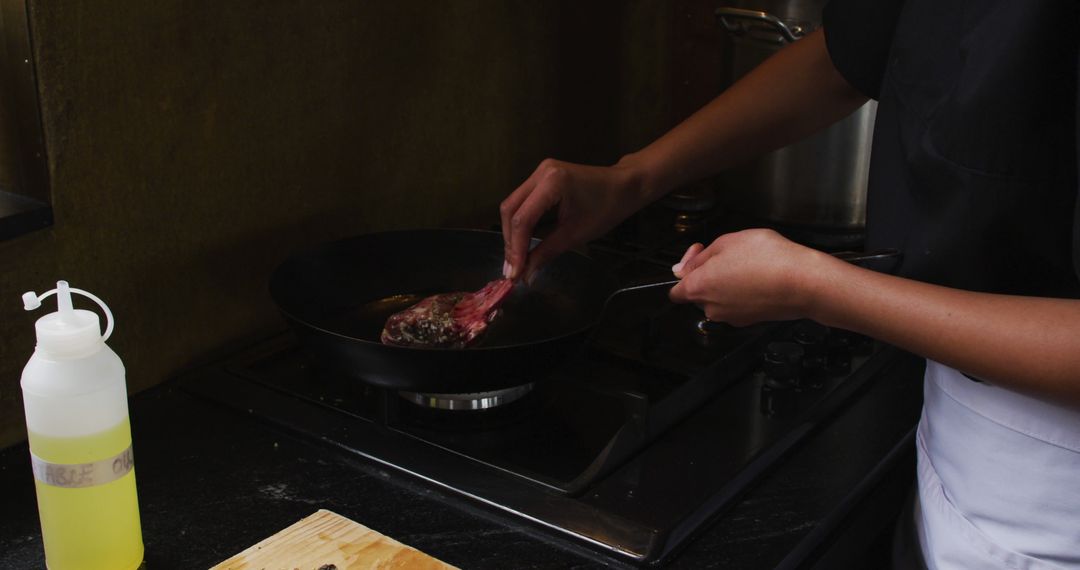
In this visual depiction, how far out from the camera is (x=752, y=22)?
1675mm

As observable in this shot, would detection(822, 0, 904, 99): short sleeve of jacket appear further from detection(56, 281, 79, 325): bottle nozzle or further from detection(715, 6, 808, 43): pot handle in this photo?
detection(56, 281, 79, 325): bottle nozzle

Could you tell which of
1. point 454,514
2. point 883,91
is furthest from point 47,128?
point 883,91

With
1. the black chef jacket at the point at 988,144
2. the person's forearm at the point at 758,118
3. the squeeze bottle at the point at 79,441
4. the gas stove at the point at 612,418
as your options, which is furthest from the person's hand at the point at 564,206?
the squeeze bottle at the point at 79,441

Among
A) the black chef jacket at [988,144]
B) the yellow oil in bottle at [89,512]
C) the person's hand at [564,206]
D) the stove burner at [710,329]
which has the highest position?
the black chef jacket at [988,144]

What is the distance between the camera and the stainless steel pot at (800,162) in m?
1.68

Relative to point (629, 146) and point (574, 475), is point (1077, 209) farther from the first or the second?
point (629, 146)

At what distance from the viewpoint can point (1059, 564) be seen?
1036 millimetres

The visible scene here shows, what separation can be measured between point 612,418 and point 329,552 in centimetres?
41

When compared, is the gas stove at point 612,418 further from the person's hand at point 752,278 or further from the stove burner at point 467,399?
the person's hand at point 752,278

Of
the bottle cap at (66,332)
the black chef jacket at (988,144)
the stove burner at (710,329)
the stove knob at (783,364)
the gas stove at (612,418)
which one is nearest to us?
the bottle cap at (66,332)

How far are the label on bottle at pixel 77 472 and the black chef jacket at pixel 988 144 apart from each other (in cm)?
78

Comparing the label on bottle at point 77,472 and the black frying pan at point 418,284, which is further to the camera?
the black frying pan at point 418,284

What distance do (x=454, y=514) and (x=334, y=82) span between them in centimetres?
66

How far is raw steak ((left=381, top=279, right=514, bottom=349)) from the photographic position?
1.28 metres
